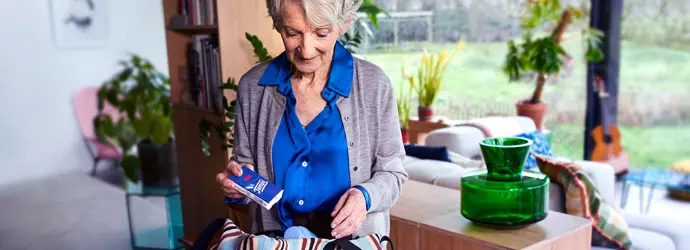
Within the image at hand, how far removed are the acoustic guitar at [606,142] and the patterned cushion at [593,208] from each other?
2751mm

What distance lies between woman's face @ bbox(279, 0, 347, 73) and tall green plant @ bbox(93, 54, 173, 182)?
9.93 ft

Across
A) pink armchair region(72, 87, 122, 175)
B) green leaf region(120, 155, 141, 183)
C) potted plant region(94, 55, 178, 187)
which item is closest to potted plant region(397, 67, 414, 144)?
potted plant region(94, 55, 178, 187)

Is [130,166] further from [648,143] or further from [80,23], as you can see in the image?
[648,143]

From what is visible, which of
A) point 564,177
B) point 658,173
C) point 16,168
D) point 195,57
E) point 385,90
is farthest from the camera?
point 16,168

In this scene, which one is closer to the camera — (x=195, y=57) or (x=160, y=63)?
(x=195, y=57)

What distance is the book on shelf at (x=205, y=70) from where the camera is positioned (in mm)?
2592

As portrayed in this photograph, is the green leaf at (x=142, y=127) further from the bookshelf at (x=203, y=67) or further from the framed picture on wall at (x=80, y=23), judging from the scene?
the framed picture on wall at (x=80, y=23)

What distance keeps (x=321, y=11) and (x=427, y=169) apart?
63.5 inches

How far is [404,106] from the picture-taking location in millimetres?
4770

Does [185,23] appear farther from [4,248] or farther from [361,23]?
[4,248]

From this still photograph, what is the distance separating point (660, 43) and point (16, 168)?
213 inches

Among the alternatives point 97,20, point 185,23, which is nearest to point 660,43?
point 185,23

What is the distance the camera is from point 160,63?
6.12 m

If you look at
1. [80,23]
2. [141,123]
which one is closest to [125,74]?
[141,123]
